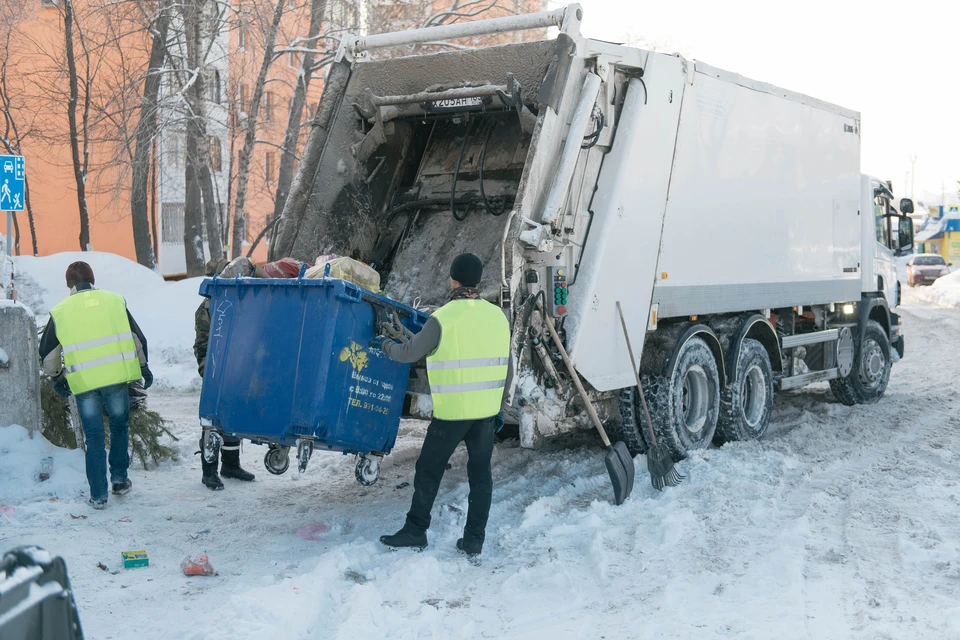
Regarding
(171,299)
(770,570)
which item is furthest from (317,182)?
(171,299)

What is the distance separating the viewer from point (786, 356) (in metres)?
8.27

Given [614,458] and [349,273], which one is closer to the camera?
[349,273]

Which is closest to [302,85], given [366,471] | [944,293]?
[366,471]

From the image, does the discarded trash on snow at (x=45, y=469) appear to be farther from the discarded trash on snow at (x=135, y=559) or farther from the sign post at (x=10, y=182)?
the sign post at (x=10, y=182)

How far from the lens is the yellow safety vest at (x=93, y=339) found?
18.0 feet

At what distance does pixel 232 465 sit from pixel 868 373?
21.6ft

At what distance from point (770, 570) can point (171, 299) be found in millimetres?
10818

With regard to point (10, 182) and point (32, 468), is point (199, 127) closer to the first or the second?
point (10, 182)

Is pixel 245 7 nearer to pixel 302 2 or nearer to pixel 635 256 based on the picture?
pixel 302 2

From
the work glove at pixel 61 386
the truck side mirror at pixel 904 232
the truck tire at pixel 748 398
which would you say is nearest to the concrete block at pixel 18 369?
the work glove at pixel 61 386

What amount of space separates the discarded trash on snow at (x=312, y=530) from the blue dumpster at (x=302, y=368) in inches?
18.0

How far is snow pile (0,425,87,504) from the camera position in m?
5.68

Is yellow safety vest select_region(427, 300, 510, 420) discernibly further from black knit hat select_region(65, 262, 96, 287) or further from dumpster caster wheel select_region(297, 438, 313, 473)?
black knit hat select_region(65, 262, 96, 287)

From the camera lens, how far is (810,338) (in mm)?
8547
